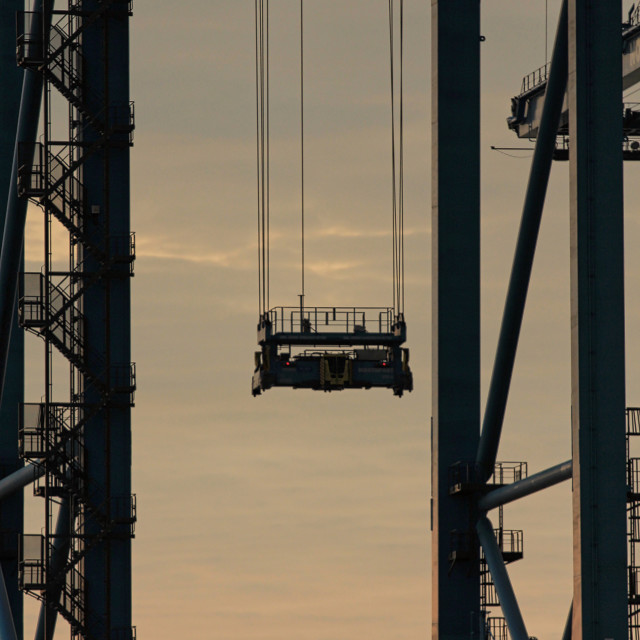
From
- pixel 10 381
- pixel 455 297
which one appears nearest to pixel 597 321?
pixel 455 297

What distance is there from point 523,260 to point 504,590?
8.53 m

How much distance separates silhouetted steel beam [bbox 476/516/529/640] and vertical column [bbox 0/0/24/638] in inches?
623

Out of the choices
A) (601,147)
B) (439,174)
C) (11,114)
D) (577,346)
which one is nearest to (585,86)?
(601,147)

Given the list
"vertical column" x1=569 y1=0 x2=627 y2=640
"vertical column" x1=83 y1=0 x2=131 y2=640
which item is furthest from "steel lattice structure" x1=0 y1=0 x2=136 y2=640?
"vertical column" x1=569 y1=0 x2=627 y2=640

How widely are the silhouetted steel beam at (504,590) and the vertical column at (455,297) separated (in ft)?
5.17

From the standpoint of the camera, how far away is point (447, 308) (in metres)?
66.9

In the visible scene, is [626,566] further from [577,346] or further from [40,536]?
[40,536]

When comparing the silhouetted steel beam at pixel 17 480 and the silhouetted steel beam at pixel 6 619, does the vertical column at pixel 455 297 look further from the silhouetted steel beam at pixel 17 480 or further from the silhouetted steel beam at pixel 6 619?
the silhouetted steel beam at pixel 6 619

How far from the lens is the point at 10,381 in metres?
74.7

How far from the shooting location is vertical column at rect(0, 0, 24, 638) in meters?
73.9

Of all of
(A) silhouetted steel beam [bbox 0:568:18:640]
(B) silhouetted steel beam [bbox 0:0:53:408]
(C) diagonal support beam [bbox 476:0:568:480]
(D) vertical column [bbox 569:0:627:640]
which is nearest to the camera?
(D) vertical column [bbox 569:0:627:640]

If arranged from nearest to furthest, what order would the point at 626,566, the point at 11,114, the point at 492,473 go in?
the point at 626,566, the point at 492,473, the point at 11,114

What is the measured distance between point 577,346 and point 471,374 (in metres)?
14.5

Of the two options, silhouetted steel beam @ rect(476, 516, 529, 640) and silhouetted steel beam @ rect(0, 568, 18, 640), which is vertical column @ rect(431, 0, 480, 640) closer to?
silhouetted steel beam @ rect(476, 516, 529, 640)
